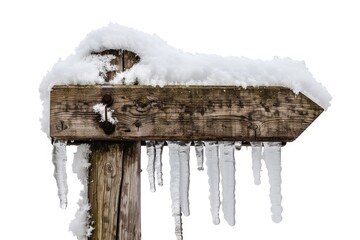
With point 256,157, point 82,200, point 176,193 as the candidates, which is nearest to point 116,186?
point 82,200

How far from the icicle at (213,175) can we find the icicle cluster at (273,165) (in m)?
0.20

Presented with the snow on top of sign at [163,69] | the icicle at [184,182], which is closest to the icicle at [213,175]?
the icicle at [184,182]

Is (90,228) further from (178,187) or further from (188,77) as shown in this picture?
(188,77)

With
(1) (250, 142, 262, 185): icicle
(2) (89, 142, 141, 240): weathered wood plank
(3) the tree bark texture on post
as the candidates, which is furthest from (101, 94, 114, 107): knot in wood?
(1) (250, 142, 262, 185): icicle

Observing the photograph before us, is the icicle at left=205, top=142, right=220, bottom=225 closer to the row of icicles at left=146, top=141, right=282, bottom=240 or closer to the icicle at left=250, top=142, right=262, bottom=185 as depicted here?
the row of icicles at left=146, top=141, right=282, bottom=240

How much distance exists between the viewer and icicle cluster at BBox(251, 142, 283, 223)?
98.6 inches

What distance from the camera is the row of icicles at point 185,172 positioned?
8.02 feet

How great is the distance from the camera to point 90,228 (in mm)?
2420

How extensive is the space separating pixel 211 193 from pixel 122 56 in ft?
2.57

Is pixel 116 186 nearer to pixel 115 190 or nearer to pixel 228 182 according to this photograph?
pixel 115 190

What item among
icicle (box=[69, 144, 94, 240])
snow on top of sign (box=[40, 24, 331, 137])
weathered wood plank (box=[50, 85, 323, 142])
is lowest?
icicle (box=[69, 144, 94, 240])

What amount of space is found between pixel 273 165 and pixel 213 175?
296 mm

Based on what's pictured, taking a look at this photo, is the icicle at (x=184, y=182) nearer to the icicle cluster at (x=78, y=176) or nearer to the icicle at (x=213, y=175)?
the icicle at (x=213, y=175)

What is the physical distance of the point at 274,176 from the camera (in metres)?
2.54
